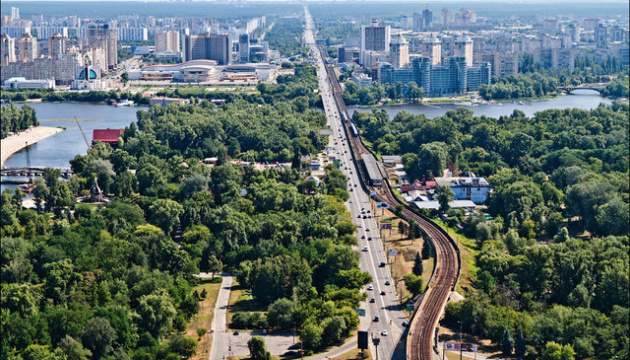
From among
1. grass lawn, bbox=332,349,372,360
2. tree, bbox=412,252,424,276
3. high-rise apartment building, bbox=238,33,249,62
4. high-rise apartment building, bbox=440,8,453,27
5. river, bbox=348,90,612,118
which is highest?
high-rise apartment building, bbox=440,8,453,27

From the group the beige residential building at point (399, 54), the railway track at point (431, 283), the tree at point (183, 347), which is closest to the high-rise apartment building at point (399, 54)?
the beige residential building at point (399, 54)

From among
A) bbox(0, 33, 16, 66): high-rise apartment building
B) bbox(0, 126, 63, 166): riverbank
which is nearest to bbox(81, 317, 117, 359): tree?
bbox(0, 126, 63, 166): riverbank

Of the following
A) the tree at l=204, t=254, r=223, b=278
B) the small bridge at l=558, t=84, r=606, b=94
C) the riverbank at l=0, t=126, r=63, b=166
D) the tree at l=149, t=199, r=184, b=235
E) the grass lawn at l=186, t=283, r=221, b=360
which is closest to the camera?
the grass lawn at l=186, t=283, r=221, b=360

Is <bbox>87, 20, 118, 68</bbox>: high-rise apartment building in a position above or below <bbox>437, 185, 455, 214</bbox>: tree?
above

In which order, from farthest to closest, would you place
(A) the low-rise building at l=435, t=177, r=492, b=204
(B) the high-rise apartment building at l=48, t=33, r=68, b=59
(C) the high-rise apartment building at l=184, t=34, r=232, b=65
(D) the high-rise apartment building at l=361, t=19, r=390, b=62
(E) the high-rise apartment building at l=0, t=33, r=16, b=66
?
(D) the high-rise apartment building at l=361, t=19, r=390, b=62
(C) the high-rise apartment building at l=184, t=34, r=232, b=65
(B) the high-rise apartment building at l=48, t=33, r=68, b=59
(E) the high-rise apartment building at l=0, t=33, r=16, b=66
(A) the low-rise building at l=435, t=177, r=492, b=204

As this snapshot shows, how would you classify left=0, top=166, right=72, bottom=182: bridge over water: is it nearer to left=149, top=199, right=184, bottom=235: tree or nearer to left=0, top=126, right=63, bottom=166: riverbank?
left=0, top=126, right=63, bottom=166: riverbank

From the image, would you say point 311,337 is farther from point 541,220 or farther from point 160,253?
point 541,220
